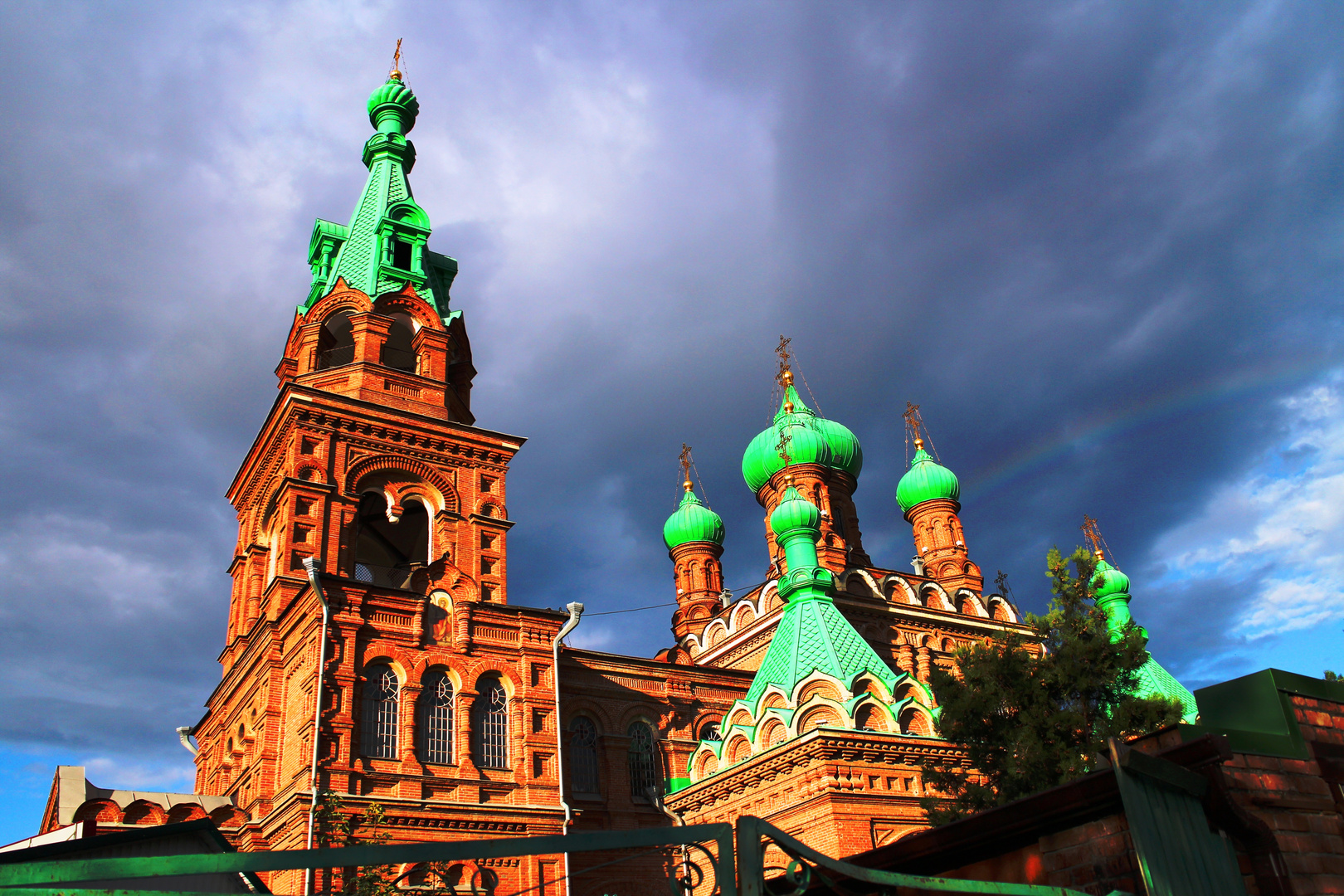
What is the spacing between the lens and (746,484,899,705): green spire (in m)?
18.5

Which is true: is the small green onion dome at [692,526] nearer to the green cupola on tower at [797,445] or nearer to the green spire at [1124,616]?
the green cupola on tower at [797,445]

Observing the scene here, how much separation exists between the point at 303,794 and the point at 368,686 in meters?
2.19

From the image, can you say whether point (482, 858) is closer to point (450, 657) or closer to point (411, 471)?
point (450, 657)

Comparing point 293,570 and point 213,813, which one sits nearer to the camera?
point 213,813

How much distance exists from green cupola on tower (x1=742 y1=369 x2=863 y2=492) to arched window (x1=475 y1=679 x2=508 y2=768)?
13153 millimetres

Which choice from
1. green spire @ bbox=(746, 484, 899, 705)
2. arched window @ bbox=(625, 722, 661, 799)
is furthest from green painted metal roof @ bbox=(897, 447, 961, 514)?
arched window @ bbox=(625, 722, 661, 799)

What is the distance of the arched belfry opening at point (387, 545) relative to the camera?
74.3 ft

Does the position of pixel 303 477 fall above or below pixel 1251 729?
above

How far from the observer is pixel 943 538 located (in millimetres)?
31828

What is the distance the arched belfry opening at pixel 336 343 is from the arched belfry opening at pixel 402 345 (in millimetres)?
861

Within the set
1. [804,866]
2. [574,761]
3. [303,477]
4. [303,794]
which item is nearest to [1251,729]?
[804,866]

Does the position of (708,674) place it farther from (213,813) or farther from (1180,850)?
(1180,850)

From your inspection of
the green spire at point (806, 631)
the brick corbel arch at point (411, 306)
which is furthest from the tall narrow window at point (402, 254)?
the green spire at point (806, 631)

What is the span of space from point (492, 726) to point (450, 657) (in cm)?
147
